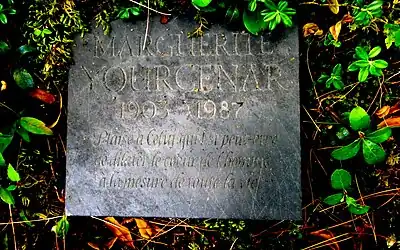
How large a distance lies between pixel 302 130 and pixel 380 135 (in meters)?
0.38

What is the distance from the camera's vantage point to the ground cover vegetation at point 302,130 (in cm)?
231

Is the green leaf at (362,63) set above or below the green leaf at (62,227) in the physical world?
above

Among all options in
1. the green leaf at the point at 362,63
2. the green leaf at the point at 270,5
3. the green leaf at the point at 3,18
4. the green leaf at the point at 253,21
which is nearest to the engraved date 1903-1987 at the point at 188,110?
the green leaf at the point at 253,21

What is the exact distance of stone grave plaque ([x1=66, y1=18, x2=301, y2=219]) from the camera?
223cm

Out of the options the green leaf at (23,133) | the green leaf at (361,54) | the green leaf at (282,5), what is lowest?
the green leaf at (23,133)

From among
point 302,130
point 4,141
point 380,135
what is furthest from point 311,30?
point 4,141

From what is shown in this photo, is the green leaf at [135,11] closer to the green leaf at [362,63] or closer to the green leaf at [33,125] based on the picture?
the green leaf at [33,125]

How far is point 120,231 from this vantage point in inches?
99.0

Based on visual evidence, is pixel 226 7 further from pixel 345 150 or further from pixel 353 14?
pixel 345 150

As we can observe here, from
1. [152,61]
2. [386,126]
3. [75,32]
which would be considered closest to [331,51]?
[386,126]

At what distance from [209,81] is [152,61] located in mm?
278

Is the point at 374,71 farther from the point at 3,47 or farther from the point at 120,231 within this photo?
the point at 3,47

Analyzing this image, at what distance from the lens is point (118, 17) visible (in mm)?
2326

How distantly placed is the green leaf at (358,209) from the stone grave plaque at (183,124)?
0.24m
